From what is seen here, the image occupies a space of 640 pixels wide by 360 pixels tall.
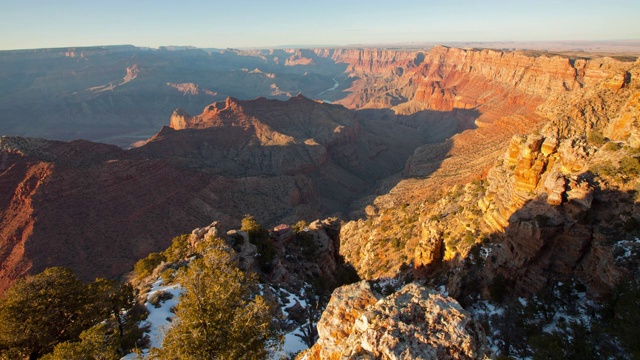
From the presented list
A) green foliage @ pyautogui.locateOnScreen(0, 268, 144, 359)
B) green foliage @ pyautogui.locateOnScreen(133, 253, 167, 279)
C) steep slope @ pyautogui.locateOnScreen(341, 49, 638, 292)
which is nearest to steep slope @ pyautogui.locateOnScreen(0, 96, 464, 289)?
green foliage @ pyautogui.locateOnScreen(133, 253, 167, 279)

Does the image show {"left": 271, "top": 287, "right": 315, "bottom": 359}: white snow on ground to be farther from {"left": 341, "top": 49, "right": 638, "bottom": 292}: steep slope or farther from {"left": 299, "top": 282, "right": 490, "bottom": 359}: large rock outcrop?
{"left": 341, "top": 49, "right": 638, "bottom": 292}: steep slope

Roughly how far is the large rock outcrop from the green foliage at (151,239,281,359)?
3.59 meters

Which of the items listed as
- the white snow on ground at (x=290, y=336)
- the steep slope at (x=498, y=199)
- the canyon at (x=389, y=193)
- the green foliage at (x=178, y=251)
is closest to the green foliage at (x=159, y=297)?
the white snow on ground at (x=290, y=336)

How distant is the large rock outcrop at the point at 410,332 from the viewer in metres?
8.66

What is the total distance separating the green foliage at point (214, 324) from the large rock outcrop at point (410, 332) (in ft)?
11.8

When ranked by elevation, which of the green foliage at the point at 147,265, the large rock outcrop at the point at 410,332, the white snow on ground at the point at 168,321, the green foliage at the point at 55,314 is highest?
the large rock outcrop at the point at 410,332

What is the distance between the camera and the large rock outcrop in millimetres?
8663

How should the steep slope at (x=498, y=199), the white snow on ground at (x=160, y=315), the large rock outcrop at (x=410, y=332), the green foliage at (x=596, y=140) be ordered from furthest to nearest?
the green foliage at (x=596, y=140) < the steep slope at (x=498, y=199) < the white snow on ground at (x=160, y=315) < the large rock outcrop at (x=410, y=332)

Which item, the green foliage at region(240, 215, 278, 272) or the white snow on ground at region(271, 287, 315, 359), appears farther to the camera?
the green foliage at region(240, 215, 278, 272)

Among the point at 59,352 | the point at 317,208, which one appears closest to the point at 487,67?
the point at 317,208

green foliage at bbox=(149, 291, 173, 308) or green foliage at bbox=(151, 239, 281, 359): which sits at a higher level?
green foliage at bbox=(151, 239, 281, 359)

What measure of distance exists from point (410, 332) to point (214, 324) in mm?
7503

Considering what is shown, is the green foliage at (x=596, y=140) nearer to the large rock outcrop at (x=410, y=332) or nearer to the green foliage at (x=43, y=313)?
the large rock outcrop at (x=410, y=332)

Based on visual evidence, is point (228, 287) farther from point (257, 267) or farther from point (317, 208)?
point (317, 208)
